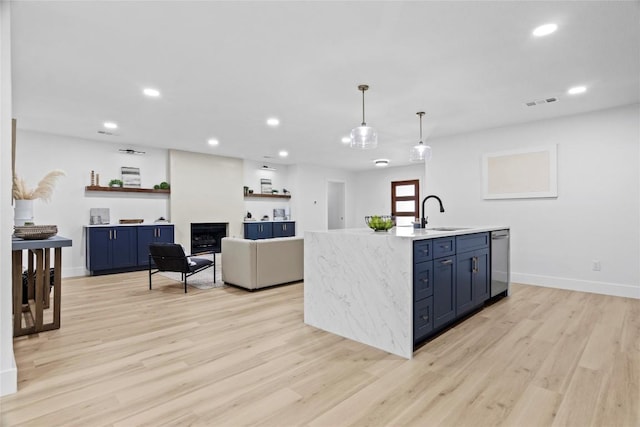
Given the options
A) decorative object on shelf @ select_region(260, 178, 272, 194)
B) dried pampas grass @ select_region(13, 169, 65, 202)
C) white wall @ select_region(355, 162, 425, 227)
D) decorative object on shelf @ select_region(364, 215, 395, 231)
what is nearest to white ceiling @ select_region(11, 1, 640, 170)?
dried pampas grass @ select_region(13, 169, 65, 202)

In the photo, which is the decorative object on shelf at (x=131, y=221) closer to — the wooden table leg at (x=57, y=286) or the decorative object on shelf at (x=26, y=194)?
the decorative object on shelf at (x=26, y=194)

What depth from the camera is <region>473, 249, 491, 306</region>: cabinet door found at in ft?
11.6

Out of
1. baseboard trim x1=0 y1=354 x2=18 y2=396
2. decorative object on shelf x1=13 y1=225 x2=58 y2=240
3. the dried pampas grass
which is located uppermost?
the dried pampas grass

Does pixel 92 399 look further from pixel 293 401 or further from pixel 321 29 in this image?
pixel 321 29

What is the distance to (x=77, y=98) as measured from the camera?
399 cm

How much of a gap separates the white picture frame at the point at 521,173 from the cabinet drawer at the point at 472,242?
190 centimetres

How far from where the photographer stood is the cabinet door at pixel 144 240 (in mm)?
6215

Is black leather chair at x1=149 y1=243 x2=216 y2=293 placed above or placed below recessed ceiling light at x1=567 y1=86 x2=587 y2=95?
below

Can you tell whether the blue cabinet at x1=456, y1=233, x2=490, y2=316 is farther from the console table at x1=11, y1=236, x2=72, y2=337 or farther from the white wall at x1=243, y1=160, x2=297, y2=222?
the white wall at x1=243, y1=160, x2=297, y2=222

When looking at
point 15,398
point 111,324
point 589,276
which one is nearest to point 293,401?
point 15,398

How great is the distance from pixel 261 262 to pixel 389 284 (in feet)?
7.86

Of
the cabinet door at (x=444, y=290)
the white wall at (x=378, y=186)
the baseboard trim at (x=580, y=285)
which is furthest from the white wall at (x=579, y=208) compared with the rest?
the white wall at (x=378, y=186)

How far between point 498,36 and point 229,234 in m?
6.79

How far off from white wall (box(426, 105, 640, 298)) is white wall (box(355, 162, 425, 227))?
4257mm
